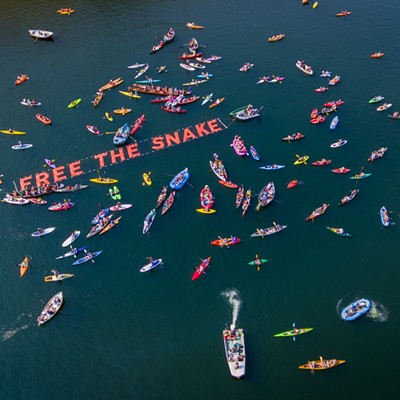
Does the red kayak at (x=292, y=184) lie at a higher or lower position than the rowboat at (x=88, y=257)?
higher

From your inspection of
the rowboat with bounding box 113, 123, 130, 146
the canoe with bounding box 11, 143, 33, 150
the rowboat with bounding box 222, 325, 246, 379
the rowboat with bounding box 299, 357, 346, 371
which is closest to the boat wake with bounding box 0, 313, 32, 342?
the rowboat with bounding box 222, 325, 246, 379

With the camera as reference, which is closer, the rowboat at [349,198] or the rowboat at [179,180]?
the rowboat at [349,198]

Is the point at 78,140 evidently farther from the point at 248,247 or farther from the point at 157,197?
→ the point at 248,247

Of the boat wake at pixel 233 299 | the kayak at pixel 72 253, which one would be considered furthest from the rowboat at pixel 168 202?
the boat wake at pixel 233 299

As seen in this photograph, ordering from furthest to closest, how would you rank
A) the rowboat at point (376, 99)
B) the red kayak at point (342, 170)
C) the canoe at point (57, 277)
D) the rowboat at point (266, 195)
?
the rowboat at point (376, 99) → the red kayak at point (342, 170) → the rowboat at point (266, 195) → the canoe at point (57, 277)

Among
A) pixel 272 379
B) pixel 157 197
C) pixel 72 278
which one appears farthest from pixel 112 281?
pixel 272 379

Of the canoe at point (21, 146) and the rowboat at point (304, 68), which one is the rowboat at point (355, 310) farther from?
the canoe at point (21, 146)

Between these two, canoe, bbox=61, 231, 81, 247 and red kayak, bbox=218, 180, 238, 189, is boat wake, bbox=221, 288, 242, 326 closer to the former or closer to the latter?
red kayak, bbox=218, 180, 238, 189
